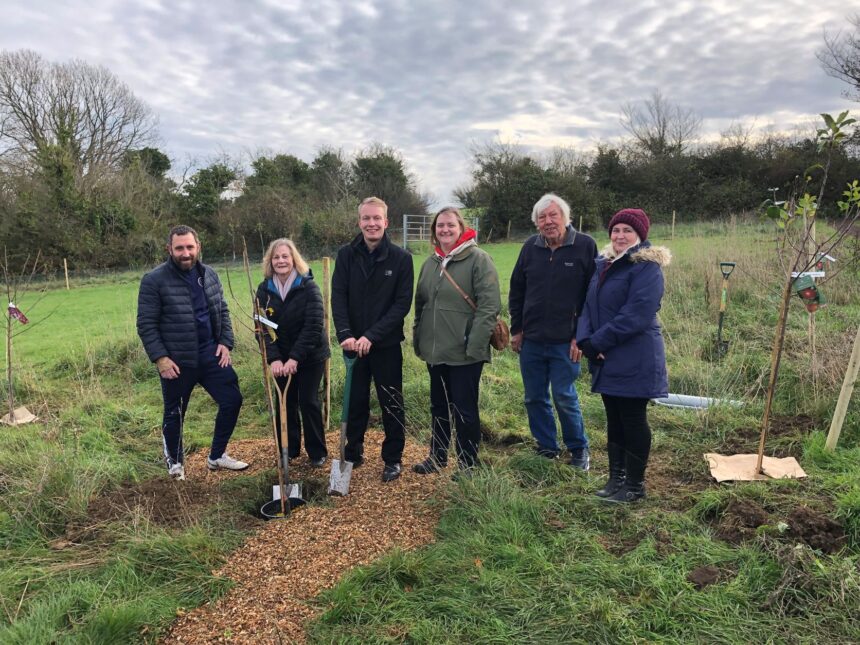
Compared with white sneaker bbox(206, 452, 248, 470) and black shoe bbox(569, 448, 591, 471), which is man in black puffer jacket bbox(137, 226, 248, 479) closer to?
white sneaker bbox(206, 452, 248, 470)

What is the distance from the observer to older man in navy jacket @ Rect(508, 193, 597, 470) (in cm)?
352

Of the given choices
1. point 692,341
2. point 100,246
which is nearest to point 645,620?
point 692,341

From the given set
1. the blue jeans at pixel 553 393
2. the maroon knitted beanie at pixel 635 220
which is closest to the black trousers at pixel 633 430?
the blue jeans at pixel 553 393

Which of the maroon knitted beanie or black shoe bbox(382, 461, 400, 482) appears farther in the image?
black shoe bbox(382, 461, 400, 482)

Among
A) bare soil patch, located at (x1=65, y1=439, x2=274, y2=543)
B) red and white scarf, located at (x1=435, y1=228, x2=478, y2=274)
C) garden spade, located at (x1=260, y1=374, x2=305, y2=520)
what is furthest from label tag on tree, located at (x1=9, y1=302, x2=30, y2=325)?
red and white scarf, located at (x1=435, y1=228, x2=478, y2=274)

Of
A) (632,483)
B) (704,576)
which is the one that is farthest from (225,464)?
(704,576)

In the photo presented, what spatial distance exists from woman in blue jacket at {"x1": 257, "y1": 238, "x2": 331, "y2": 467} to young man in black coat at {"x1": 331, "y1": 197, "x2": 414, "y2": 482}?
0.24m

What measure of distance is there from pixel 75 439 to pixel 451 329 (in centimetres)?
355

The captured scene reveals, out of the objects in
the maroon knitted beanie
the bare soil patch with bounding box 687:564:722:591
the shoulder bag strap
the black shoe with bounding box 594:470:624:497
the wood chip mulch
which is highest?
the maroon knitted beanie

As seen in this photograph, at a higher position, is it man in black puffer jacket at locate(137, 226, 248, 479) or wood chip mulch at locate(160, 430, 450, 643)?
man in black puffer jacket at locate(137, 226, 248, 479)

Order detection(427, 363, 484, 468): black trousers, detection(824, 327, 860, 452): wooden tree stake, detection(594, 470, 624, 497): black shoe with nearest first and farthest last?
1. detection(594, 470, 624, 497): black shoe
2. detection(824, 327, 860, 452): wooden tree stake
3. detection(427, 363, 484, 468): black trousers

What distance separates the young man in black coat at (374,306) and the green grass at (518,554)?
0.86m

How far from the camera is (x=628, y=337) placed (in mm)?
3041

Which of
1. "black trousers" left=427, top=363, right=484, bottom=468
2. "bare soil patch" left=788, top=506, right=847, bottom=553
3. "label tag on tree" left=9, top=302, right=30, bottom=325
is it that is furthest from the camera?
"label tag on tree" left=9, top=302, right=30, bottom=325
